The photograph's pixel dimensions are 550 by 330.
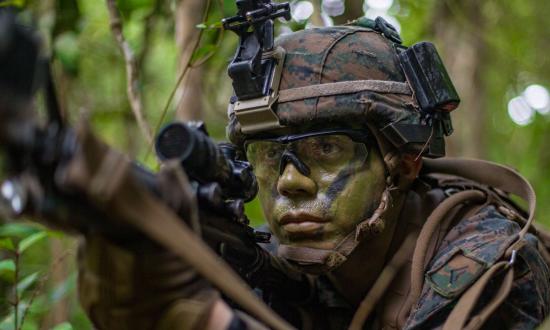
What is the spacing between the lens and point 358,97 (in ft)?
8.91

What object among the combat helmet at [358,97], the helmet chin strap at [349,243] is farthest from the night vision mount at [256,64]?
the helmet chin strap at [349,243]

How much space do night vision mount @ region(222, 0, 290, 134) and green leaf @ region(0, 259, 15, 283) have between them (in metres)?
0.94

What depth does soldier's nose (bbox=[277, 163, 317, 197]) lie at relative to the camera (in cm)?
264

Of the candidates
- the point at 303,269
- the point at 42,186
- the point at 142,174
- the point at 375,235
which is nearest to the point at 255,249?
the point at 303,269

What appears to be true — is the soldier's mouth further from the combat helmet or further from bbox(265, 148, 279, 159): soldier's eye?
bbox(265, 148, 279, 159): soldier's eye

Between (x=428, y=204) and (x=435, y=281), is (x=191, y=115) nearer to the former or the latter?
(x=428, y=204)

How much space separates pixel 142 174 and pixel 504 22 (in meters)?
7.18

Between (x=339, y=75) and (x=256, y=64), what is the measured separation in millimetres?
320

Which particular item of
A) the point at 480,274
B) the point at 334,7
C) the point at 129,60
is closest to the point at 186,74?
the point at 129,60

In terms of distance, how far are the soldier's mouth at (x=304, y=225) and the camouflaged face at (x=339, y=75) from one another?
327mm

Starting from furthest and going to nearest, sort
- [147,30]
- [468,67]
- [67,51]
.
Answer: [468,67] < [147,30] < [67,51]

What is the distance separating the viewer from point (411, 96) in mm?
2852

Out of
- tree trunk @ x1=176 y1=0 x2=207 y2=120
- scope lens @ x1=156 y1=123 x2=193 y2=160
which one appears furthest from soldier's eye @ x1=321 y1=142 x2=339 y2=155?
tree trunk @ x1=176 y1=0 x2=207 y2=120

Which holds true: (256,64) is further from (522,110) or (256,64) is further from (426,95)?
(522,110)
